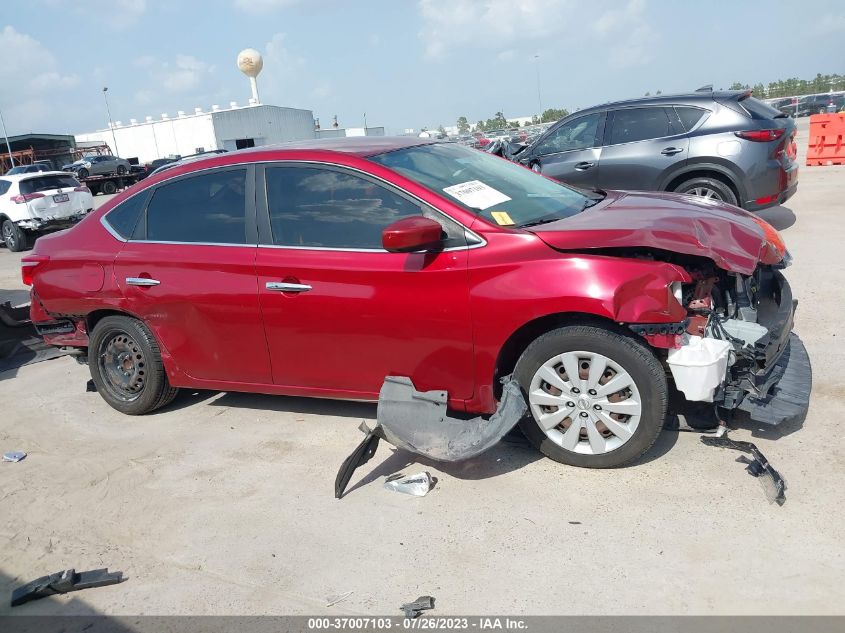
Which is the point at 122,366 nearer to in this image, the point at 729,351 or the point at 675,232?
the point at 675,232

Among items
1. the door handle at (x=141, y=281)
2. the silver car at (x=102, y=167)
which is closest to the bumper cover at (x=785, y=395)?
the door handle at (x=141, y=281)

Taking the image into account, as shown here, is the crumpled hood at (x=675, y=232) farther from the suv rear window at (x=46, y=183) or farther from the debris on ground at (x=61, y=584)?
the suv rear window at (x=46, y=183)

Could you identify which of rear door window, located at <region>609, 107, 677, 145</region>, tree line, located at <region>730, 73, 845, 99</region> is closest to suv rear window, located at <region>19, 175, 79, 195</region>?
rear door window, located at <region>609, 107, 677, 145</region>

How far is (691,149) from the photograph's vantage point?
819cm

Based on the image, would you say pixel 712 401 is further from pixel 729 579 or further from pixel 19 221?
pixel 19 221

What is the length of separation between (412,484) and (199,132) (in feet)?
201

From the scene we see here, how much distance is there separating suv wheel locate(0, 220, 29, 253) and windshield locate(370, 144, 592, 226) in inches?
580

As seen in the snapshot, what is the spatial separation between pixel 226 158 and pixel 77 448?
2185mm

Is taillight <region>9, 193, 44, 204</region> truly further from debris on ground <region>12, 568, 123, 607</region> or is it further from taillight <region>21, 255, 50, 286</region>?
debris on ground <region>12, 568, 123, 607</region>

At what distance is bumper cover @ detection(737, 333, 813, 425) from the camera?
352cm

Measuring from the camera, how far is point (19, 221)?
1630 centimetres

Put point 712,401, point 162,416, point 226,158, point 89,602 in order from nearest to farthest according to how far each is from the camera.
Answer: point 89,602
point 712,401
point 226,158
point 162,416

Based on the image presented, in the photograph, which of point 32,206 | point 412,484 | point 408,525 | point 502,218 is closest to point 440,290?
point 502,218

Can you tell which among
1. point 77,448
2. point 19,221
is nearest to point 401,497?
point 77,448
